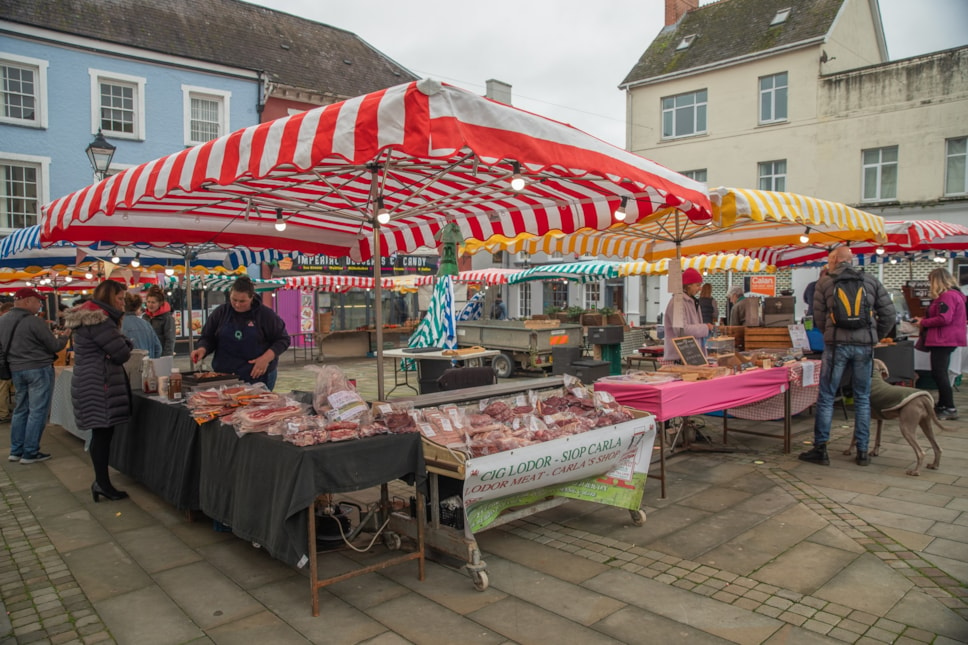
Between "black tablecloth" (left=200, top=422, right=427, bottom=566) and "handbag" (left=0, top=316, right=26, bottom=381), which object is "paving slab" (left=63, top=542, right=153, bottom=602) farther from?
"handbag" (left=0, top=316, right=26, bottom=381)

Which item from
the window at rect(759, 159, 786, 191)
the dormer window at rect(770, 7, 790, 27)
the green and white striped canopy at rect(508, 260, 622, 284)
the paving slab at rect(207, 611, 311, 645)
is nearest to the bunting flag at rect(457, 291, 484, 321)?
the green and white striped canopy at rect(508, 260, 622, 284)

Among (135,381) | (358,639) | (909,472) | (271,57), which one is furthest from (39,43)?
(909,472)

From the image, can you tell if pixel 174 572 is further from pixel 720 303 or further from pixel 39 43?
pixel 720 303

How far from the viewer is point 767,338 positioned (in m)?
8.68

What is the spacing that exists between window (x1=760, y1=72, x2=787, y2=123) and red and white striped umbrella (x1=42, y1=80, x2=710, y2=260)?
21.1m

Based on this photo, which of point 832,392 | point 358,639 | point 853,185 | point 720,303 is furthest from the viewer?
point 720,303

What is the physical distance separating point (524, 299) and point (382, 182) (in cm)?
2902

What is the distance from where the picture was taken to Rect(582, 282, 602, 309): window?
30578 millimetres

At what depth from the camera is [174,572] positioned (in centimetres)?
410

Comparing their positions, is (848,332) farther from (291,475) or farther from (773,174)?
(773,174)

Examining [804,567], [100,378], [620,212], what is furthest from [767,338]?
[100,378]

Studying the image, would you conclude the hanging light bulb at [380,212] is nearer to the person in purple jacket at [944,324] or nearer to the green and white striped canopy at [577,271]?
the person in purple jacket at [944,324]

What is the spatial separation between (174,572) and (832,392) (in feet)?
19.5

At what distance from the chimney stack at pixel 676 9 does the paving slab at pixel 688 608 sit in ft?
95.9
